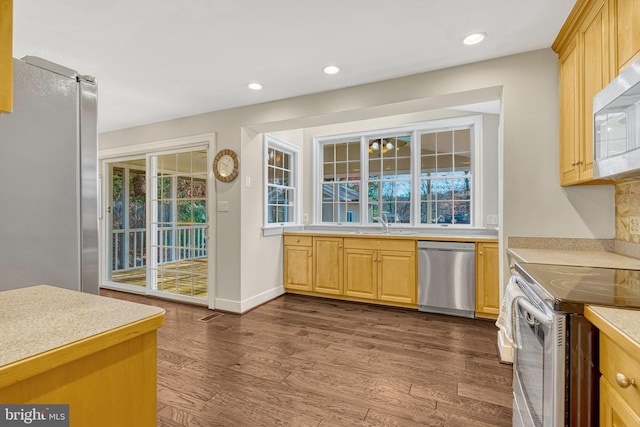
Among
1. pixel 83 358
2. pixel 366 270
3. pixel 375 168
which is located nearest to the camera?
pixel 83 358

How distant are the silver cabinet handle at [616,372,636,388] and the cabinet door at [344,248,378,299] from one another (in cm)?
296

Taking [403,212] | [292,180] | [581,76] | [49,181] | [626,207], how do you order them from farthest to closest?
[292,180] < [403,212] < [626,207] < [581,76] < [49,181]

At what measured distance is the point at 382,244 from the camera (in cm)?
374

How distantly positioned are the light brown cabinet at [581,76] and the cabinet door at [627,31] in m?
0.08

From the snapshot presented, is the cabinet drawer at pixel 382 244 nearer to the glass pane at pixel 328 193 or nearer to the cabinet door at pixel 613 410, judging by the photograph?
the glass pane at pixel 328 193

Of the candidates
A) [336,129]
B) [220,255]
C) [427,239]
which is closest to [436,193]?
[427,239]

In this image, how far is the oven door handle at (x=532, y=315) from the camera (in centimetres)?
108

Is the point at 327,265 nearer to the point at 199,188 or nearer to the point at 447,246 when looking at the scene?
the point at 447,246

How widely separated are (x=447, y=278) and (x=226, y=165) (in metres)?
2.80

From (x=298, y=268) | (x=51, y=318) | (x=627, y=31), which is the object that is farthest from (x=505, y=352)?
(x=51, y=318)

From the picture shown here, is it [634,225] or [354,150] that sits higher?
[354,150]

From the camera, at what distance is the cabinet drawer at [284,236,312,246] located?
4.19m

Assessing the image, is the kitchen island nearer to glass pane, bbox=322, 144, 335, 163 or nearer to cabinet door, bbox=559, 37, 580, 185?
cabinet door, bbox=559, 37, 580, 185

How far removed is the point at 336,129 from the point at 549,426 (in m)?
4.18
